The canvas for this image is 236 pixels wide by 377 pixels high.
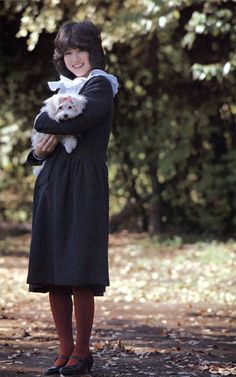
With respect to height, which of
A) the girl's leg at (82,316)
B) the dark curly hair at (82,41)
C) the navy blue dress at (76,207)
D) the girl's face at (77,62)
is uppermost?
the dark curly hair at (82,41)

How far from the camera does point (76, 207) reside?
15.8 feet

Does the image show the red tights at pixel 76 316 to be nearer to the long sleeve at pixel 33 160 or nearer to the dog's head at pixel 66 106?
the long sleeve at pixel 33 160

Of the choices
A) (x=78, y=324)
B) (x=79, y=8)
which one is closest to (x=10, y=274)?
(x=79, y=8)

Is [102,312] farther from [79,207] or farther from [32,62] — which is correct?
[32,62]

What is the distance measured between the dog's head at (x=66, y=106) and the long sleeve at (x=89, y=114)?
23 mm

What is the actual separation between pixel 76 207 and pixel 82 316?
0.56 meters

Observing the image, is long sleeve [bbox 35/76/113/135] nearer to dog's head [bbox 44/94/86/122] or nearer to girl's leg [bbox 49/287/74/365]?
dog's head [bbox 44/94/86/122]

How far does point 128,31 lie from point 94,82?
310 inches

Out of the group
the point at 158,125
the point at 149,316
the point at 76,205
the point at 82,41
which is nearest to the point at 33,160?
the point at 76,205

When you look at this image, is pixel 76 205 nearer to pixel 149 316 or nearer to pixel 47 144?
pixel 47 144

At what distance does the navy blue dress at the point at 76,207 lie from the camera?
4777 mm

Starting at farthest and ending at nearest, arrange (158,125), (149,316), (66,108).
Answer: (158,125) < (149,316) < (66,108)

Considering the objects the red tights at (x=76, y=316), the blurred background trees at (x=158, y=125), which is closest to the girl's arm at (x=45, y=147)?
the red tights at (x=76, y=316)

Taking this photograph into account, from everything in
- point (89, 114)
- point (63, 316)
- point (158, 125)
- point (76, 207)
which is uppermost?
point (158, 125)
